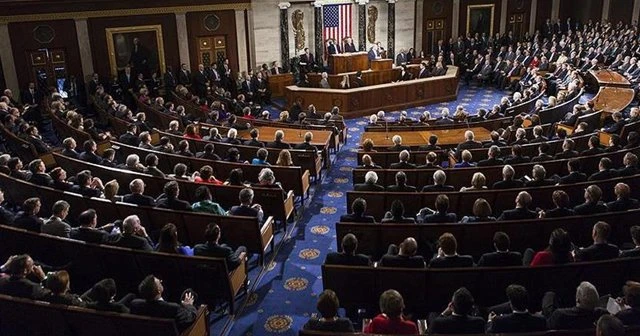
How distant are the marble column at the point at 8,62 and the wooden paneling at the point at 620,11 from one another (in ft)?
83.9

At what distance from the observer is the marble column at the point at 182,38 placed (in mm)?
18125

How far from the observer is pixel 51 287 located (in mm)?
4676

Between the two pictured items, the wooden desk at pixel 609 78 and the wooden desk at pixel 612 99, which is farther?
the wooden desk at pixel 609 78

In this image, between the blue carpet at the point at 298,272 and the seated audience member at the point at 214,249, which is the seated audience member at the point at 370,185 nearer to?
Answer: the blue carpet at the point at 298,272

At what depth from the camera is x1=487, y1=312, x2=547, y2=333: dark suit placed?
4.27m

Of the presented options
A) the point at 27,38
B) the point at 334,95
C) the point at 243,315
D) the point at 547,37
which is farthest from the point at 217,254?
the point at 547,37

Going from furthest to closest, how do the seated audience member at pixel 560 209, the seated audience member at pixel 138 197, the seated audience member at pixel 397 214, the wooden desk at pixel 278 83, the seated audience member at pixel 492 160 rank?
the wooden desk at pixel 278 83, the seated audience member at pixel 492 160, the seated audience member at pixel 138 197, the seated audience member at pixel 560 209, the seated audience member at pixel 397 214

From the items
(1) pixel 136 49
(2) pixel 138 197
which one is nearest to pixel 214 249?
(2) pixel 138 197

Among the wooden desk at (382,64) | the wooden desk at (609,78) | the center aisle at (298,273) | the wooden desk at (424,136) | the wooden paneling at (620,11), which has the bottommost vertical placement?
the center aisle at (298,273)

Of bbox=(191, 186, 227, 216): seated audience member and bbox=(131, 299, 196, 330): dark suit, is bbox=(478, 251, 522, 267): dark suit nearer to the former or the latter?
bbox=(131, 299, 196, 330): dark suit

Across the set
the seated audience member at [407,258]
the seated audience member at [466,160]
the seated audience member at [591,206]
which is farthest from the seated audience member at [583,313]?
the seated audience member at [466,160]

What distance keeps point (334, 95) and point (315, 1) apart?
520 centimetres

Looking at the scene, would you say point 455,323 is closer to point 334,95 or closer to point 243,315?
point 243,315

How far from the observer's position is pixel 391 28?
2209cm
